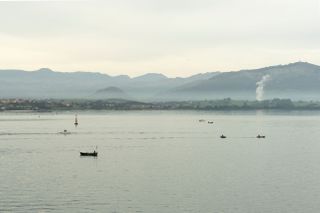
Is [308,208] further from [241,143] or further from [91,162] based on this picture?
[241,143]

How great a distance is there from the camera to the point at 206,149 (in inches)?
4242

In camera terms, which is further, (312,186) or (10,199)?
(312,186)

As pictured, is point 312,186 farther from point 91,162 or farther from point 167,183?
point 91,162

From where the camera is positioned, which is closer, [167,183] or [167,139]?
[167,183]

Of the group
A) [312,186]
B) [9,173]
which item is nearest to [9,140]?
[9,173]

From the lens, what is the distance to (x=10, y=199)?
54.4 meters

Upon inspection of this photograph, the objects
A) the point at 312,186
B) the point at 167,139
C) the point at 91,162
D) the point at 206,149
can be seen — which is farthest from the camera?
the point at 167,139

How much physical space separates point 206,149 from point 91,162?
2972 centimetres

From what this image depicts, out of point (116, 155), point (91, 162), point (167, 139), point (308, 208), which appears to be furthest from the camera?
point (167, 139)

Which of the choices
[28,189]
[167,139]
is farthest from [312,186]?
[167,139]

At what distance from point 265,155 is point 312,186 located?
3355 cm

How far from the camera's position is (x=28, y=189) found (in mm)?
59344

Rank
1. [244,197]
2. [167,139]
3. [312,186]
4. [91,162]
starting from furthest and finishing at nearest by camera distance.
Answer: [167,139], [91,162], [312,186], [244,197]

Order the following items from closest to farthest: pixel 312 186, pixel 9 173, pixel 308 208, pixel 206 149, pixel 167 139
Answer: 1. pixel 308 208
2. pixel 312 186
3. pixel 9 173
4. pixel 206 149
5. pixel 167 139
